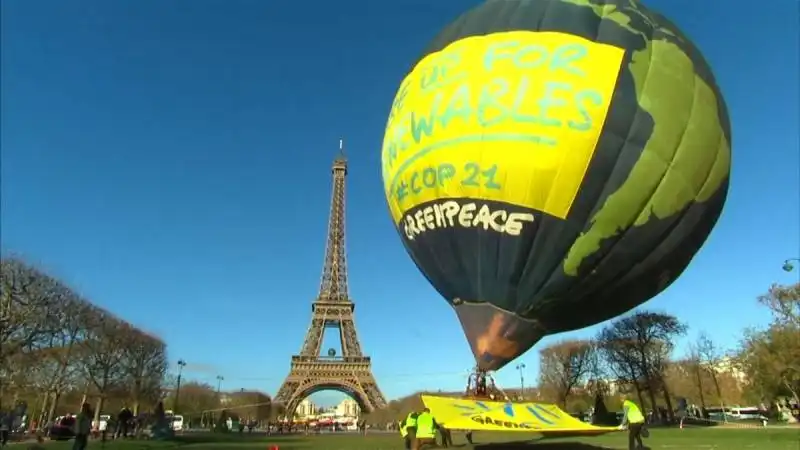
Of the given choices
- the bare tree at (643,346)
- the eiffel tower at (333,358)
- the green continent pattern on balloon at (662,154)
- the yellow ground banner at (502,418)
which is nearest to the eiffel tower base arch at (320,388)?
the eiffel tower at (333,358)

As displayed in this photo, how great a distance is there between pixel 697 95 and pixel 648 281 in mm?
3501

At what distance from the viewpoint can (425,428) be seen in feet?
40.0

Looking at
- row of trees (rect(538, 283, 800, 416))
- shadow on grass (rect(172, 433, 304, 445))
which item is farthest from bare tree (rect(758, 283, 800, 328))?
shadow on grass (rect(172, 433, 304, 445))

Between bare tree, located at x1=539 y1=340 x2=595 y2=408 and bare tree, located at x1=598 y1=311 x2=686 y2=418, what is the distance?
294 inches

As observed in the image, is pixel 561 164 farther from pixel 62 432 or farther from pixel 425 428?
pixel 62 432

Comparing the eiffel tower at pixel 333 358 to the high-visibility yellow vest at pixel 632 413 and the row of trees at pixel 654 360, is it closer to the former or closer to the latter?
the row of trees at pixel 654 360

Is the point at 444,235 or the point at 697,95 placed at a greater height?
the point at 697,95

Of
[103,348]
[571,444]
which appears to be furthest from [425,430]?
[103,348]

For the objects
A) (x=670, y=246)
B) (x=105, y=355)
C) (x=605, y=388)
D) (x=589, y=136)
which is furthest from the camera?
(x=605, y=388)

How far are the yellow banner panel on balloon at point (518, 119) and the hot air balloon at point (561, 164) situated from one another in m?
0.02

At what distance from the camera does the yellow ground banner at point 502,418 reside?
33.6 feet

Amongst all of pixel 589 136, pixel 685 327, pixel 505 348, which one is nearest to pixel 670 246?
pixel 589 136

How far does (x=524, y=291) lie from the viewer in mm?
11133

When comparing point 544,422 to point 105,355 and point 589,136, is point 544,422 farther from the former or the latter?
point 105,355
